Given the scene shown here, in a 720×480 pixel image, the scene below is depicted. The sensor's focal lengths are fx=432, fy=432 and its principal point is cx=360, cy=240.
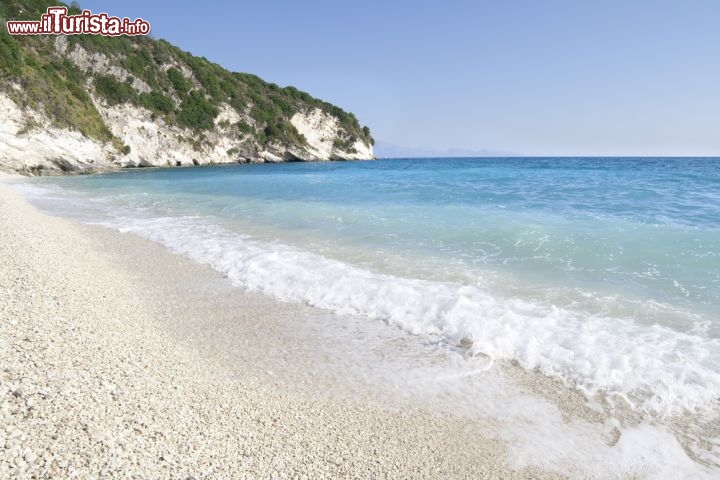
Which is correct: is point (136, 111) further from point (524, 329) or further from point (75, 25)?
point (524, 329)

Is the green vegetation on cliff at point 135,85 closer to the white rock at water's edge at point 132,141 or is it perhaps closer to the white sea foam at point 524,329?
the white rock at water's edge at point 132,141

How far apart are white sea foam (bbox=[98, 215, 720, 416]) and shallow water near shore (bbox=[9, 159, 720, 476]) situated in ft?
0.07

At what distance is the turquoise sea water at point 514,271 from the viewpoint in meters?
4.99

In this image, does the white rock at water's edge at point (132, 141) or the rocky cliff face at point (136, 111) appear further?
the rocky cliff face at point (136, 111)

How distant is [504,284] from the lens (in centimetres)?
757

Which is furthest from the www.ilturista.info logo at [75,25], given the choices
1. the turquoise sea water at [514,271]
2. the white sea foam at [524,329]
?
the white sea foam at [524,329]

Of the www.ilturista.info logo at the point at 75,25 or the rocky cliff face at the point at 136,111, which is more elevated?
the www.ilturista.info logo at the point at 75,25

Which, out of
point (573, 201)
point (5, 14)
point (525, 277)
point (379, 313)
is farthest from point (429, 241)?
point (5, 14)

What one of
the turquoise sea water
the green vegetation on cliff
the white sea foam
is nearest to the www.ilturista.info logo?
the green vegetation on cliff

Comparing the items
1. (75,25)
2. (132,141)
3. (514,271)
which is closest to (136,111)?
(132,141)

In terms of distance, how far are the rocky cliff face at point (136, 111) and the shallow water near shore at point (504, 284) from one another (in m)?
21.6

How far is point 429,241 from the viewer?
11062mm

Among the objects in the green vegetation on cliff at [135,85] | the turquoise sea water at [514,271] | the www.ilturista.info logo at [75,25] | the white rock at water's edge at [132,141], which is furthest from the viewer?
the www.ilturista.info logo at [75,25]

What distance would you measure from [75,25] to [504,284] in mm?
59355
